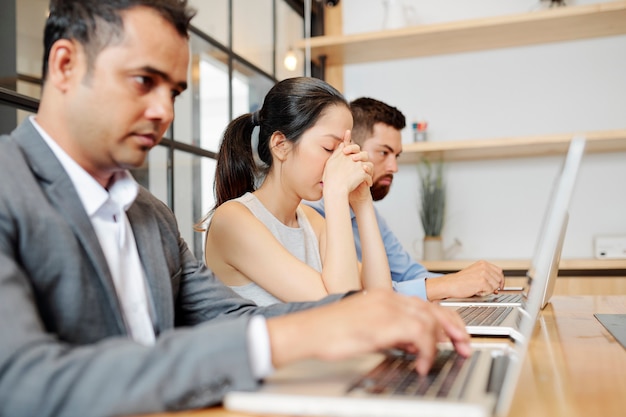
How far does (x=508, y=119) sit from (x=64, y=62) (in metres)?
2.81

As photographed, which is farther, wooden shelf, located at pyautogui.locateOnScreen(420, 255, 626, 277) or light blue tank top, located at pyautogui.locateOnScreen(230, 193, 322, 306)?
wooden shelf, located at pyautogui.locateOnScreen(420, 255, 626, 277)

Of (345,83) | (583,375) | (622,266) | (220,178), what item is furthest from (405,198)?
(583,375)

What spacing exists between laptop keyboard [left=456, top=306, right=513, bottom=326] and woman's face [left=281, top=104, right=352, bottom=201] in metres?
0.54

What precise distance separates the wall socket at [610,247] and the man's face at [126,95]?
105 inches

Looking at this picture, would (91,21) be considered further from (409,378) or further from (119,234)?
(409,378)

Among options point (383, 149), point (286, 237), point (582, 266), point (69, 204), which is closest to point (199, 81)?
point (383, 149)

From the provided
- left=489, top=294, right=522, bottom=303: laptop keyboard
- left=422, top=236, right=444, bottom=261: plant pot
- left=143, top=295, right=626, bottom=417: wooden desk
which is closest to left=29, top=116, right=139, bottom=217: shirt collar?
left=143, top=295, right=626, bottom=417: wooden desk

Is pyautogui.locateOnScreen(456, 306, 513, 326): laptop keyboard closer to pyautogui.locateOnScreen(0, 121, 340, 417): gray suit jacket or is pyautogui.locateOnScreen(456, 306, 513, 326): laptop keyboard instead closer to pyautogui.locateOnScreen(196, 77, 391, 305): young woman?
pyautogui.locateOnScreen(196, 77, 391, 305): young woman

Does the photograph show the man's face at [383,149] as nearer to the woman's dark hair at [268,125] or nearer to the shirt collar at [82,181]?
the woman's dark hair at [268,125]

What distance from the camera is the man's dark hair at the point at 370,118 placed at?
7.60 feet

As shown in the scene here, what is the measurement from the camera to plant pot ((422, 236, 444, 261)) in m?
3.16

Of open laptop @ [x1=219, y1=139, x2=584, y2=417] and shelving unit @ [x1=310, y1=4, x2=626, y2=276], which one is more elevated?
shelving unit @ [x1=310, y1=4, x2=626, y2=276]

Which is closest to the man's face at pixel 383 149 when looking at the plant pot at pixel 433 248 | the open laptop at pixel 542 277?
the open laptop at pixel 542 277

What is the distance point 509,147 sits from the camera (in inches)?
118
